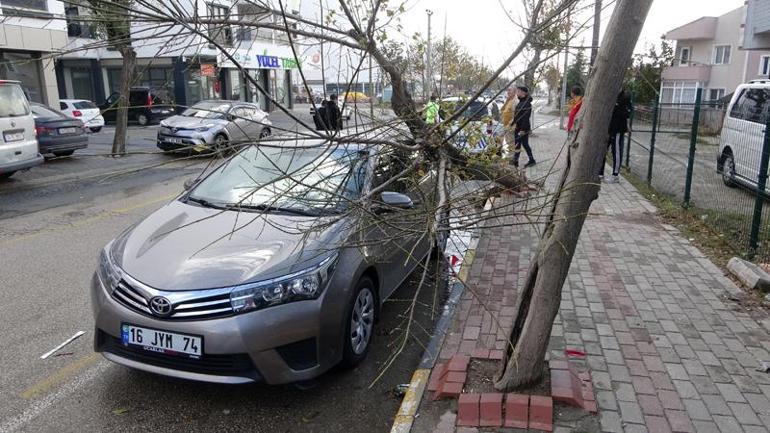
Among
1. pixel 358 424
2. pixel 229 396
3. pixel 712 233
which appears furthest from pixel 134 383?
pixel 712 233

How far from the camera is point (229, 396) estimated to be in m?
3.72

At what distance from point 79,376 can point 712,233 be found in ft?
22.7

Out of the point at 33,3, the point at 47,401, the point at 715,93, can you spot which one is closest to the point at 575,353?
the point at 47,401

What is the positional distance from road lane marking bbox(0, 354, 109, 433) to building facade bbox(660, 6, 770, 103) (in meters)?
37.1

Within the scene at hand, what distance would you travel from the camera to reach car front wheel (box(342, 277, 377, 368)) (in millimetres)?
3855

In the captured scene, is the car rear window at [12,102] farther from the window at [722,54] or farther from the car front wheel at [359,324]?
the window at [722,54]

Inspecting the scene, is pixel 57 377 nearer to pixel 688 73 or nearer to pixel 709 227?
pixel 709 227

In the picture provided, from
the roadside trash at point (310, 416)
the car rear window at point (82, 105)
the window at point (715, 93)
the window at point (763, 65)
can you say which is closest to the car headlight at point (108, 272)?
the roadside trash at point (310, 416)

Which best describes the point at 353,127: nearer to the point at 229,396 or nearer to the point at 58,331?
the point at 229,396

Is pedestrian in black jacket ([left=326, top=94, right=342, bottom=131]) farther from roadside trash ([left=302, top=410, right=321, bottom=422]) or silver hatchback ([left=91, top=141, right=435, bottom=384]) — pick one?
roadside trash ([left=302, top=410, right=321, bottom=422])

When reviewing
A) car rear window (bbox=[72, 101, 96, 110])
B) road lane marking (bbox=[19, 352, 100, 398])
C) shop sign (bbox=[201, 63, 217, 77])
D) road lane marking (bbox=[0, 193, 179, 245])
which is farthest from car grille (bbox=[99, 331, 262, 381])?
car rear window (bbox=[72, 101, 96, 110])

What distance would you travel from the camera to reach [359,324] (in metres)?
4.04

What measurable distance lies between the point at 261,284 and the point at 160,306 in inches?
23.2

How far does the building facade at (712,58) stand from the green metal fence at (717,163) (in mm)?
27871
